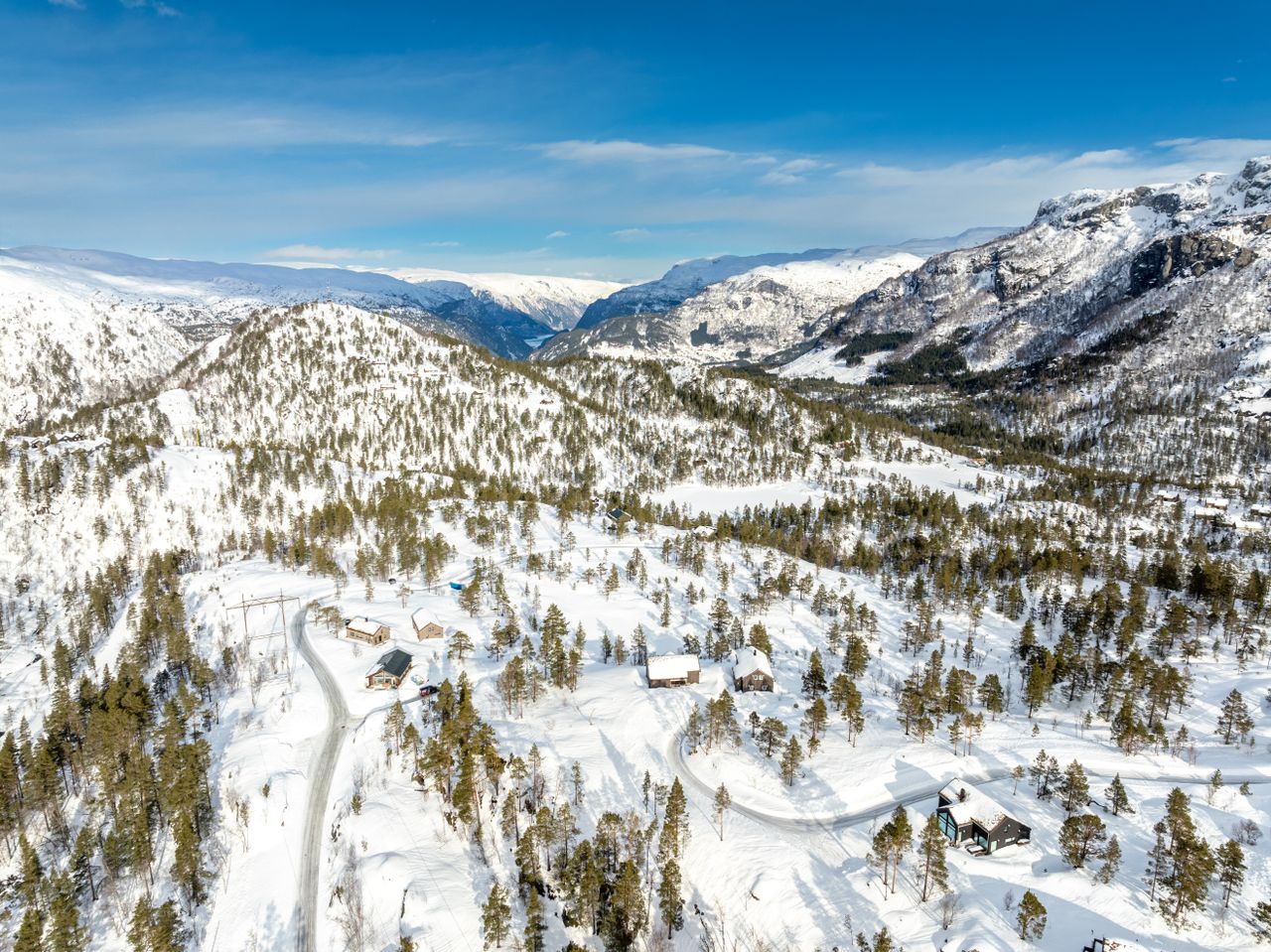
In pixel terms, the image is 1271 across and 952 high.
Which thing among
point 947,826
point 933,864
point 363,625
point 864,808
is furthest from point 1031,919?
point 363,625

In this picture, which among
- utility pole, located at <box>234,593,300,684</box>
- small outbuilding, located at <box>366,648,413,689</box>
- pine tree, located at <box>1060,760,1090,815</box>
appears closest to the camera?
pine tree, located at <box>1060,760,1090,815</box>

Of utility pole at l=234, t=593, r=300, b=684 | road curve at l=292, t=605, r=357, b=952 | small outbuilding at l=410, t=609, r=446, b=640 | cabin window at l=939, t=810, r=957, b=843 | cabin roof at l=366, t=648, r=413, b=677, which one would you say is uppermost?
cabin window at l=939, t=810, r=957, b=843

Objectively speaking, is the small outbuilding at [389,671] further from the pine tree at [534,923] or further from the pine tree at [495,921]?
the pine tree at [495,921]

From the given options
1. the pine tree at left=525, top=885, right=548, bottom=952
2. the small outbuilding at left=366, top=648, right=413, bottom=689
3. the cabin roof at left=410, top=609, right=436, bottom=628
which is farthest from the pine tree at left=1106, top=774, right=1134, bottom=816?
the cabin roof at left=410, top=609, right=436, bottom=628

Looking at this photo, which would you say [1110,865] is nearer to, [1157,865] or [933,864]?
[1157,865]

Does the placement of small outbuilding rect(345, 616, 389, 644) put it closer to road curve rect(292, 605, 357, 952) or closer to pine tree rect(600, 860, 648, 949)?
road curve rect(292, 605, 357, 952)

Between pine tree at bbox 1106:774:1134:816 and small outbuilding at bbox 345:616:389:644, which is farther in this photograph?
small outbuilding at bbox 345:616:389:644

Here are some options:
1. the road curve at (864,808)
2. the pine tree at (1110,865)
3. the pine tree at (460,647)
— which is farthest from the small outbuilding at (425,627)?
the pine tree at (1110,865)
